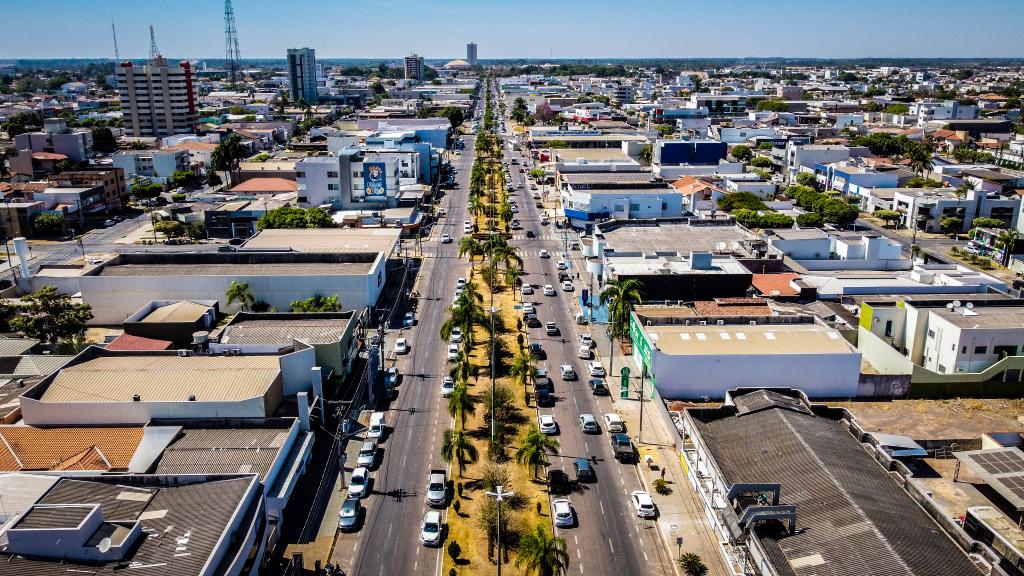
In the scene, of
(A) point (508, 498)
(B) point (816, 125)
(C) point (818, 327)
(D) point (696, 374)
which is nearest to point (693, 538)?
(A) point (508, 498)

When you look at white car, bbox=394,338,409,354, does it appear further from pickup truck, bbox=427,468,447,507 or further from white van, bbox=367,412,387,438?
pickup truck, bbox=427,468,447,507

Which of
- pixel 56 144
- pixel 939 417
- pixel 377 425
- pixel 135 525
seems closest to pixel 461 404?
pixel 377 425

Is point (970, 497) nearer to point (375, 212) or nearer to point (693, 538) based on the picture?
point (693, 538)

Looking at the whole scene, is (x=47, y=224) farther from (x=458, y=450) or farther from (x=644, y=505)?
(x=644, y=505)

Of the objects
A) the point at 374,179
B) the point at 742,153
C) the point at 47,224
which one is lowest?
the point at 47,224

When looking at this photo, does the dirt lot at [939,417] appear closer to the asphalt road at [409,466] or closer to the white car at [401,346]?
the asphalt road at [409,466]

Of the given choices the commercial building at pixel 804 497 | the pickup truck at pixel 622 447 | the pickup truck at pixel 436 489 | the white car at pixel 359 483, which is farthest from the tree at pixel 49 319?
the commercial building at pixel 804 497

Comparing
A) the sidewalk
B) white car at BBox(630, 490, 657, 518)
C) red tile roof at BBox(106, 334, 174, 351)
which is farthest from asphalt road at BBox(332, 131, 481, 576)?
A: red tile roof at BBox(106, 334, 174, 351)
